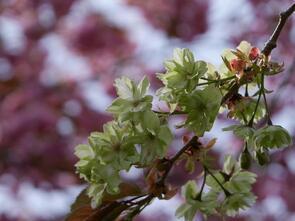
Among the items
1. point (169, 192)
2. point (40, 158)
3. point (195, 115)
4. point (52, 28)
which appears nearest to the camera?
point (195, 115)

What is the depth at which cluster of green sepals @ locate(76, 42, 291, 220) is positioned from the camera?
33.1 inches

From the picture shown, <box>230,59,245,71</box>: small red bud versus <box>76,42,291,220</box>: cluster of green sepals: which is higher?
<box>230,59,245,71</box>: small red bud

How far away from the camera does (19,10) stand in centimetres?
422

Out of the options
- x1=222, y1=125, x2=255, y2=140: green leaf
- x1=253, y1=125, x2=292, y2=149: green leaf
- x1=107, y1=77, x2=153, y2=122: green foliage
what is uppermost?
x1=107, y1=77, x2=153, y2=122: green foliage

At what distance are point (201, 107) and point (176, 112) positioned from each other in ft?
0.13

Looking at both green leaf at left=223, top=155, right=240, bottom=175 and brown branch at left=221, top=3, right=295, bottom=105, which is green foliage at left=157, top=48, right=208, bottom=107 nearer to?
brown branch at left=221, top=3, right=295, bottom=105

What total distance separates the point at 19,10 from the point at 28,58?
1.38 feet

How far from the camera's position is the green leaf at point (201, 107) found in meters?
0.83

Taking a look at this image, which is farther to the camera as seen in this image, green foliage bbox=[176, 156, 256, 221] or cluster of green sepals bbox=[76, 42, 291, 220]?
green foliage bbox=[176, 156, 256, 221]

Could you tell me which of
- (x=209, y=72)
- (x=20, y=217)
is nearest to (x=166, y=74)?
(x=209, y=72)

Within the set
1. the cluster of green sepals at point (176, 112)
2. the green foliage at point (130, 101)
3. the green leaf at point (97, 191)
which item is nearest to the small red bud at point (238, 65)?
the cluster of green sepals at point (176, 112)

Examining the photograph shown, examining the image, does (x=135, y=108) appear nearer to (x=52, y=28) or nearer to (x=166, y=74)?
(x=166, y=74)

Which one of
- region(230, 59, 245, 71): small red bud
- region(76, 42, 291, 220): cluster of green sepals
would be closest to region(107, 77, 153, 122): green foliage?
region(76, 42, 291, 220): cluster of green sepals

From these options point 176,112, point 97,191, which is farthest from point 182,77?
point 97,191
